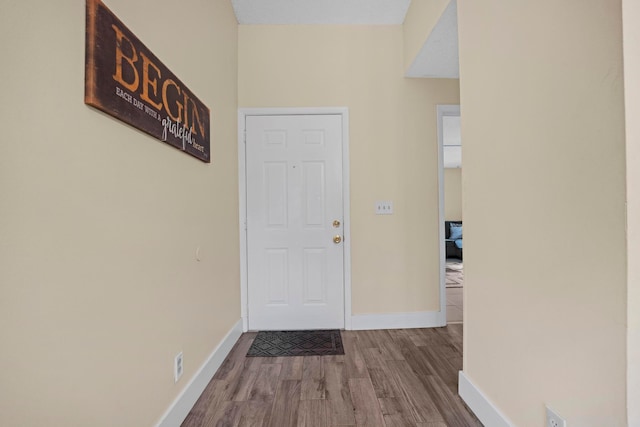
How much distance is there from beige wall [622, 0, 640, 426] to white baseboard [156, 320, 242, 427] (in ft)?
5.52

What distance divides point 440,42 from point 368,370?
94.4 inches

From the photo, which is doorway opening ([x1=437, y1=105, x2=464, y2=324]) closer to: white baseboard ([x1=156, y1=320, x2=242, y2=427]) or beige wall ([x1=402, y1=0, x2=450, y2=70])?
beige wall ([x1=402, y1=0, x2=450, y2=70])

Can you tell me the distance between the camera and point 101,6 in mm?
923

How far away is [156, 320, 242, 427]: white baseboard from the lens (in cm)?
132

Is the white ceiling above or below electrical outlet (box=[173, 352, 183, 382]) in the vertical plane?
above

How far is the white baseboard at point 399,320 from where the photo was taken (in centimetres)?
255

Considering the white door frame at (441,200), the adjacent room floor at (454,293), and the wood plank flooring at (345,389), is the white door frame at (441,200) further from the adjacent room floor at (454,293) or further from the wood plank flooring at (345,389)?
the wood plank flooring at (345,389)

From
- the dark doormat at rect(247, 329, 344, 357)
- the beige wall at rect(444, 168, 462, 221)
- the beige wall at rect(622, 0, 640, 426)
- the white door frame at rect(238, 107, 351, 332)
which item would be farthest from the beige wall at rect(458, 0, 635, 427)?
the beige wall at rect(444, 168, 462, 221)

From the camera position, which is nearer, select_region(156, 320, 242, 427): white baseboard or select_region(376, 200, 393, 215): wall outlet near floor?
select_region(156, 320, 242, 427): white baseboard

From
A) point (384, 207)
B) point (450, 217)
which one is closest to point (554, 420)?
point (384, 207)

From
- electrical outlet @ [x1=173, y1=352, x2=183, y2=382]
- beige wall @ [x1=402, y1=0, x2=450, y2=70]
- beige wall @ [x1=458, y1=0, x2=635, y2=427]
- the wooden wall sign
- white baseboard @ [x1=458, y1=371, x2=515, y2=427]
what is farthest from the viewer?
beige wall @ [x1=402, y1=0, x2=450, y2=70]

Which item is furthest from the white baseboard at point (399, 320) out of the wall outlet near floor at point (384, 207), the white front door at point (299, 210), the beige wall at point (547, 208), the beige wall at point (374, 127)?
the beige wall at point (547, 208)

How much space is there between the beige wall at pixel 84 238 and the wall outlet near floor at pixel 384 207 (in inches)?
62.5

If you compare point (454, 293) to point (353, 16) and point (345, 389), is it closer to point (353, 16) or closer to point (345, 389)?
point (345, 389)
